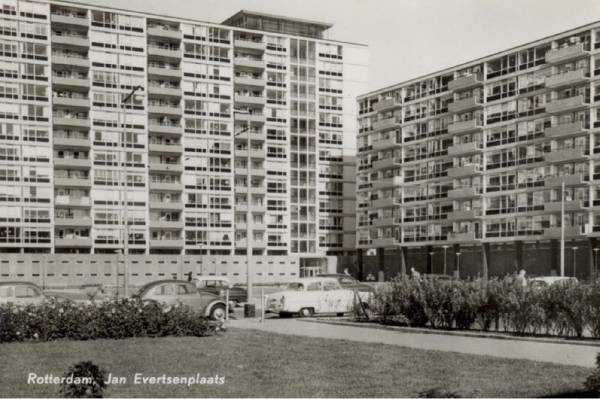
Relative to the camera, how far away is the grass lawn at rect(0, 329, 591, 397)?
10531 millimetres

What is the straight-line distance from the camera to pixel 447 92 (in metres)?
81.8

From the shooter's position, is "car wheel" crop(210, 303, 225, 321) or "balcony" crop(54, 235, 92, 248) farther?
"balcony" crop(54, 235, 92, 248)

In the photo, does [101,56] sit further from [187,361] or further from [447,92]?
[187,361]

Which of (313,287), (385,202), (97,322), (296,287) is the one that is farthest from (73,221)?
(97,322)

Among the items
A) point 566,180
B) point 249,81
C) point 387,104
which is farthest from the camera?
point 249,81

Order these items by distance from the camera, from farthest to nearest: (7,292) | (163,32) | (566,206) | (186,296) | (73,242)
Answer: (163,32)
(73,242)
(566,206)
(186,296)
(7,292)

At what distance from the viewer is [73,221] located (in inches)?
3162

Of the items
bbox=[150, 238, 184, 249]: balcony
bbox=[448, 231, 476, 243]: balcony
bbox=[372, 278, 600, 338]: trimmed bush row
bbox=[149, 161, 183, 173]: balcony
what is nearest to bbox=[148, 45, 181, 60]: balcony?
bbox=[149, 161, 183, 173]: balcony

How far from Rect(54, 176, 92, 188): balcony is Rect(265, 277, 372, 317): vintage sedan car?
182ft

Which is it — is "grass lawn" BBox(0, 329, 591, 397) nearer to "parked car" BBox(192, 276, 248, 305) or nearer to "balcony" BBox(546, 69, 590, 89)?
"parked car" BBox(192, 276, 248, 305)

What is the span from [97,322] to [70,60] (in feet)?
219

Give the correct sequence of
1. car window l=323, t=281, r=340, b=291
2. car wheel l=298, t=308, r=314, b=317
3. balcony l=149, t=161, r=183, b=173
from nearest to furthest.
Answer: car wheel l=298, t=308, r=314, b=317
car window l=323, t=281, r=340, b=291
balcony l=149, t=161, r=183, b=173

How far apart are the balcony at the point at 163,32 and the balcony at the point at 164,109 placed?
25.7 ft

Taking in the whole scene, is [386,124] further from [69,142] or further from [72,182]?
[72,182]
